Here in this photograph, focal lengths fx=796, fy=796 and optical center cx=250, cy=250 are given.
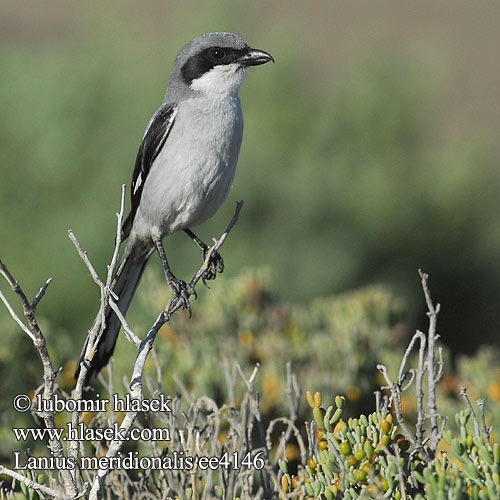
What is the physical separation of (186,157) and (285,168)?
4.06 m

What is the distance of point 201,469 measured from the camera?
2.39 meters

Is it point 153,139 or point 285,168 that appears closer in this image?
point 153,139

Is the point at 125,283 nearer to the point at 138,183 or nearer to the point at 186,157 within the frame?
the point at 138,183

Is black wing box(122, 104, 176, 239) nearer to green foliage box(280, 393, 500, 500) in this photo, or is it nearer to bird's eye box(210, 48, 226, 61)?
bird's eye box(210, 48, 226, 61)

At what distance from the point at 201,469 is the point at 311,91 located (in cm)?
588

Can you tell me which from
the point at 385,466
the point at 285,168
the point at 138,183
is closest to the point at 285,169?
the point at 285,168

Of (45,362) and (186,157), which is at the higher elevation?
(186,157)

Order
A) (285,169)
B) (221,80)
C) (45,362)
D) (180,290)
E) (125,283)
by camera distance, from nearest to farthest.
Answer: (45,362), (180,290), (221,80), (125,283), (285,169)

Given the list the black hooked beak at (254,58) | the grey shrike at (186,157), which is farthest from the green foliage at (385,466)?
the black hooked beak at (254,58)

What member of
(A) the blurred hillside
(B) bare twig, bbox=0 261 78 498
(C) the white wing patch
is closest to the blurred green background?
(A) the blurred hillside

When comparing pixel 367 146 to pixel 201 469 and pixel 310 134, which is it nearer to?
pixel 310 134

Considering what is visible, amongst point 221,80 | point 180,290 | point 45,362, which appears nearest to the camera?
point 45,362

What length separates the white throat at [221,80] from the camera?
329cm

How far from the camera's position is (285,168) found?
23.4 feet
